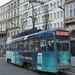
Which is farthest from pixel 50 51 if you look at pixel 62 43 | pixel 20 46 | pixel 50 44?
pixel 20 46

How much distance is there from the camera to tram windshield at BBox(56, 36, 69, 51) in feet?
52.3

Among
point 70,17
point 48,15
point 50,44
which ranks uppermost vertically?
point 48,15

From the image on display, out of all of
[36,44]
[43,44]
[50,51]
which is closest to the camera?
[50,51]

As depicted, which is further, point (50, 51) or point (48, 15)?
point (48, 15)

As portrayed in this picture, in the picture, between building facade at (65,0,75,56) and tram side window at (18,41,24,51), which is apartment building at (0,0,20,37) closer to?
building facade at (65,0,75,56)

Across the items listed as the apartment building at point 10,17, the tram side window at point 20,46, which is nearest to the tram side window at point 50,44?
the tram side window at point 20,46

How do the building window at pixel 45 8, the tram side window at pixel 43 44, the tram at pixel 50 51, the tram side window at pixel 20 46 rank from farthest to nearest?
the building window at pixel 45 8 → the tram side window at pixel 20 46 → the tram side window at pixel 43 44 → the tram at pixel 50 51

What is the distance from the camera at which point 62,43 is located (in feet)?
52.5

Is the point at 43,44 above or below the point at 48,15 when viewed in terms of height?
below

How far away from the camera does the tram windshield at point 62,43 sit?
15.9 m

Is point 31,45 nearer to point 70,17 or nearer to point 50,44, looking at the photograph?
point 50,44

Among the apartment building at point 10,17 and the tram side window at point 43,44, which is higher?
the apartment building at point 10,17

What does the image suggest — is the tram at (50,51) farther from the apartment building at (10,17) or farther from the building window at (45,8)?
the apartment building at (10,17)

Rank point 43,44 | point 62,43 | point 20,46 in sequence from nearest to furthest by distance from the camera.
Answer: point 62,43, point 43,44, point 20,46
